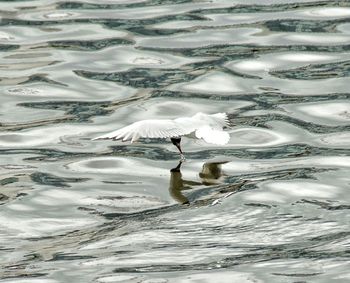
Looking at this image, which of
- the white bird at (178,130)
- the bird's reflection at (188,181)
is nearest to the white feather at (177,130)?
the white bird at (178,130)

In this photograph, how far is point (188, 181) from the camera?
338 inches

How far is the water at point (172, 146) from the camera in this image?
284 inches

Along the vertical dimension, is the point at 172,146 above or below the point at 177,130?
below

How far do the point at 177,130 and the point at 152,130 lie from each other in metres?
0.15

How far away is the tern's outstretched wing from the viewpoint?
859 cm

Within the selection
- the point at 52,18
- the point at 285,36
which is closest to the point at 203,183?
the point at 285,36

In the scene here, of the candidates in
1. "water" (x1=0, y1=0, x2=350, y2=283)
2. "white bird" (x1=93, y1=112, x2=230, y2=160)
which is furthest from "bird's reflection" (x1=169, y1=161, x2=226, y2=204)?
"white bird" (x1=93, y1=112, x2=230, y2=160)

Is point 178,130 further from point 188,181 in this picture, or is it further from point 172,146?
point 172,146

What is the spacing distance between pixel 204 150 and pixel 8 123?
1547mm

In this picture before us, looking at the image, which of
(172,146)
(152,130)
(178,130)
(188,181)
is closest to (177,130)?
(178,130)

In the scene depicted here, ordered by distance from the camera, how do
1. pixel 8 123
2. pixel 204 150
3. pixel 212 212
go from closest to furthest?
pixel 212 212 → pixel 204 150 → pixel 8 123

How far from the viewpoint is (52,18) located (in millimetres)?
12375

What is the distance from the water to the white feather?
0.87 feet

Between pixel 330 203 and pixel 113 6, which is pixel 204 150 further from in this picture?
pixel 113 6
